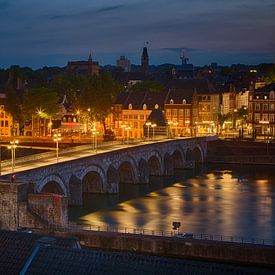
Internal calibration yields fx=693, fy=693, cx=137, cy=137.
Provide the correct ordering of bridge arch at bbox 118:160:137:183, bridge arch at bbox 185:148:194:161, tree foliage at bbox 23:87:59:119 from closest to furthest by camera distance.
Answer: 1. bridge arch at bbox 118:160:137:183
2. bridge arch at bbox 185:148:194:161
3. tree foliage at bbox 23:87:59:119

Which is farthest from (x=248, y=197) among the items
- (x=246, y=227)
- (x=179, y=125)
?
(x=179, y=125)

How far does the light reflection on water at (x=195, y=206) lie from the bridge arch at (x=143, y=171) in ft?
3.49

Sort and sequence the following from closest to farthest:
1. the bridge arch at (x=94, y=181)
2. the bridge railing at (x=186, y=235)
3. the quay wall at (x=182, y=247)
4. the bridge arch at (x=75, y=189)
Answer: the quay wall at (x=182, y=247) < the bridge railing at (x=186, y=235) < the bridge arch at (x=75, y=189) < the bridge arch at (x=94, y=181)

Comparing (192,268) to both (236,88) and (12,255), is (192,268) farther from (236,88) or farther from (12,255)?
(236,88)

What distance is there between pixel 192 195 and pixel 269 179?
55.5ft

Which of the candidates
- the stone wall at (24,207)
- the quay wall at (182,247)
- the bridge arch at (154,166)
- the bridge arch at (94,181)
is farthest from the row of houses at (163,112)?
the quay wall at (182,247)

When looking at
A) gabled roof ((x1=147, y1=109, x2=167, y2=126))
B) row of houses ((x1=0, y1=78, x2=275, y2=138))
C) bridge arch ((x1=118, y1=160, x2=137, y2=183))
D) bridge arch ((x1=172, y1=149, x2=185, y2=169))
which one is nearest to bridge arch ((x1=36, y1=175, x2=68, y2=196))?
bridge arch ((x1=118, y1=160, x2=137, y2=183))

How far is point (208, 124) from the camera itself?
124 metres

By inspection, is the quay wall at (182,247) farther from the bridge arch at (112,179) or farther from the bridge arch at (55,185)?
the bridge arch at (112,179)

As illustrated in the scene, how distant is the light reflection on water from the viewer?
166 ft

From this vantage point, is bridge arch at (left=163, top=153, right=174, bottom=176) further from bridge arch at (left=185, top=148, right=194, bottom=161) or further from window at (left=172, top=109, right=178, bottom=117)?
window at (left=172, top=109, right=178, bottom=117)

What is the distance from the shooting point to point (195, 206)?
5941 centimetres

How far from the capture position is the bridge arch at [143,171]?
74.6 m

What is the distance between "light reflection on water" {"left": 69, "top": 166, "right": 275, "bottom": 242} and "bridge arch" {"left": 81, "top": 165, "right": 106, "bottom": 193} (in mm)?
1022
